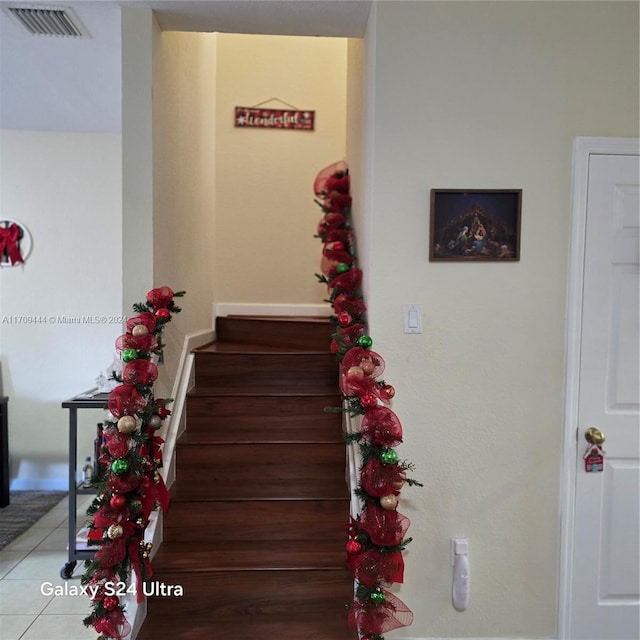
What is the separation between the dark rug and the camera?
291 cm

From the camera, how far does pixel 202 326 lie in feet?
9.57

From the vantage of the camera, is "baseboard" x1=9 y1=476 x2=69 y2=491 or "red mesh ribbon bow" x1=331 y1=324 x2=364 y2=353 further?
"baseboard" x1=9 y1=476 x2=69 y2=491

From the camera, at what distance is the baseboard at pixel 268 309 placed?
11.4 feet

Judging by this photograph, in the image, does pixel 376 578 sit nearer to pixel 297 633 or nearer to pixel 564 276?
pixel 297 633

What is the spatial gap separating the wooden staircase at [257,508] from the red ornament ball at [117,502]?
423 millimetres

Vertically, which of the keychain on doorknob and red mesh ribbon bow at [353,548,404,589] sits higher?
the keychain on doorknob

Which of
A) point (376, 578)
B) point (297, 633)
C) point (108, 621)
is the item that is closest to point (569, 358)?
point (376, 578)

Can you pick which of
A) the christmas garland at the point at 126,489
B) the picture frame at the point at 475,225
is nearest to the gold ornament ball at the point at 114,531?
the christmas garland at the point at 126,489

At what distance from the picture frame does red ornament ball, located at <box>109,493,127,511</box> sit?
57.3 inches

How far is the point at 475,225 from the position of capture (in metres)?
1.93

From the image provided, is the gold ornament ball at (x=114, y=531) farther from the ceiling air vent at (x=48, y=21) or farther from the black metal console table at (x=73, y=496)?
the ceiling air vent at (x=48, y=21)

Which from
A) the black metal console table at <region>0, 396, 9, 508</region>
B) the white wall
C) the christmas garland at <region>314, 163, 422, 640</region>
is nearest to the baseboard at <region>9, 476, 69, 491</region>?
the white wall

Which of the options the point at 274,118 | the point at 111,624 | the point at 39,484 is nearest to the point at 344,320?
the point at 111,624

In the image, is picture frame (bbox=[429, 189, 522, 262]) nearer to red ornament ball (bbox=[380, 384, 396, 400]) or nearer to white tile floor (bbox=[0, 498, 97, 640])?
red ornament ball (bbox=[380, 384, 396, 400])
